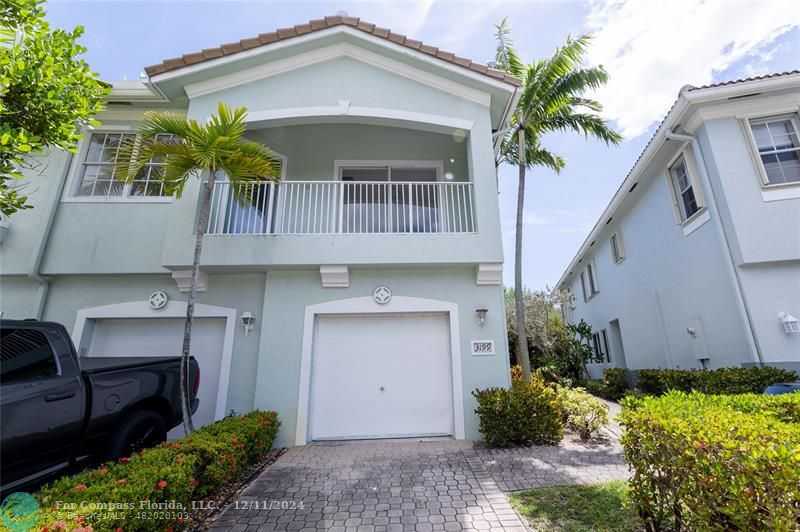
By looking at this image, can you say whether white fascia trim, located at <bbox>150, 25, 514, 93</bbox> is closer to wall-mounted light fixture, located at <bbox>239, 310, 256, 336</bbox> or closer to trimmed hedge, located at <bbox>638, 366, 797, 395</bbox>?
wall-mounted light fixture, located at <bbox>239, 310, 256, 336</bbox>

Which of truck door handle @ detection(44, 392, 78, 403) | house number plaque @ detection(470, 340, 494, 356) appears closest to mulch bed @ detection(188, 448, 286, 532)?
truck door handle @ detection(44, 392, 78, 403)

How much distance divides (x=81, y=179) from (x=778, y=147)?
54.4 feet

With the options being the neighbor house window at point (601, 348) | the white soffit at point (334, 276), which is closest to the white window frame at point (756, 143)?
the white soffit at point (334, 276)

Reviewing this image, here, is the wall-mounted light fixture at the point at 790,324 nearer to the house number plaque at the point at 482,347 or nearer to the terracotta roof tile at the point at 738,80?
the terracotta roof tile at the point at 738,80

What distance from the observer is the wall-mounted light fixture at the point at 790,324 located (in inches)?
273

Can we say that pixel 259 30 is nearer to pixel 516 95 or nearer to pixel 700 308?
pixel 516 95

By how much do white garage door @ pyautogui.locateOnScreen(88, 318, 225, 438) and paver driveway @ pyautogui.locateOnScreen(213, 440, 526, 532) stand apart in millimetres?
2899

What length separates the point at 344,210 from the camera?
864 cm

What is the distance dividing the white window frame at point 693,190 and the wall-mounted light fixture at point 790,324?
2851mm

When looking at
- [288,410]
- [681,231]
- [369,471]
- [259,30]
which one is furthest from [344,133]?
[681,231]

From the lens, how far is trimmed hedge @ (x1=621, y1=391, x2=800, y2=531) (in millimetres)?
2262

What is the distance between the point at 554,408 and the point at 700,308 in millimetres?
5865

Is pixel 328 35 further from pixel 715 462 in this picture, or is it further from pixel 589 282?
pixel 589 282

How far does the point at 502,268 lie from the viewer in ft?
23.9
